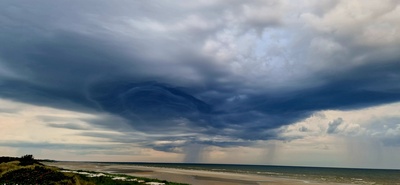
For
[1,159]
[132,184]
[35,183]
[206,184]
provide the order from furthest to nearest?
[206,184]
[132,184]
[1,159]
[35,183]

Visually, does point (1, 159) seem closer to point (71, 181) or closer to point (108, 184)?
point (108, 184)

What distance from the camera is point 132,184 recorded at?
133 ft

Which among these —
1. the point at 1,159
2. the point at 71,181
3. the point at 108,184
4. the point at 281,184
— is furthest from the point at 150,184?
the point at 281,184

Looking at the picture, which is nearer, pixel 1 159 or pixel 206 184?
pixel 1 159

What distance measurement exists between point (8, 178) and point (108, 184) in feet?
57.5

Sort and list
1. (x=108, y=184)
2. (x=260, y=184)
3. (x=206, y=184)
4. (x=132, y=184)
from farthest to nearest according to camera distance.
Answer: (x=260, y=184) < (x=206, y=184) < (x=132, y=184) < (x=108, y=184)

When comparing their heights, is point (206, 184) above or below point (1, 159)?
below

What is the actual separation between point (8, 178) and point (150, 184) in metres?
23.6

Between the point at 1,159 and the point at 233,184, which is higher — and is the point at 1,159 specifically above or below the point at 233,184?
above

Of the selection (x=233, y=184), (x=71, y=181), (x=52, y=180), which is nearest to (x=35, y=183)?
(x=52, y=180)

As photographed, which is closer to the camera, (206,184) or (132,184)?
(132,184)

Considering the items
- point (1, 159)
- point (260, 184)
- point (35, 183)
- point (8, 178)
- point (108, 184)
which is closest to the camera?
point (35, 183)

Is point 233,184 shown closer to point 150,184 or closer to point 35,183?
point 150,184

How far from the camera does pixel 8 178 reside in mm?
21328
